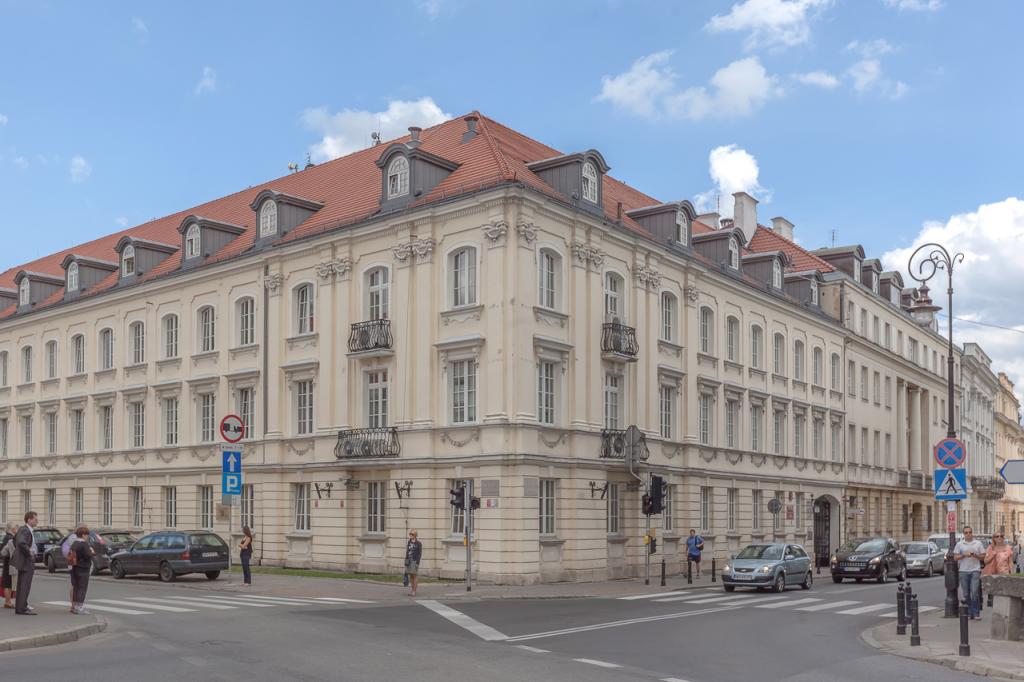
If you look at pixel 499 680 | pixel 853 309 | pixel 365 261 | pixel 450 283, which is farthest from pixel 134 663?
pixel 853 309

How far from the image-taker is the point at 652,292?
37.8 metres

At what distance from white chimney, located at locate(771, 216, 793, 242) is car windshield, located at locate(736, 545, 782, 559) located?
33.8 meters

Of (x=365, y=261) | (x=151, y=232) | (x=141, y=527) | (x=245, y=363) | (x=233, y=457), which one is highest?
(x=151, y=232)

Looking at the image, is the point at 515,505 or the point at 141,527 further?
the point at 141,527

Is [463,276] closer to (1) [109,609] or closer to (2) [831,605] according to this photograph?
(2) [831,605]

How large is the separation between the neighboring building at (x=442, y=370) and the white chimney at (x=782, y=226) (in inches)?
328

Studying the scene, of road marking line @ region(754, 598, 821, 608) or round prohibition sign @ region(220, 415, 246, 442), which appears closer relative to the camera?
road marking line @ region(754, 598, 821, 608)

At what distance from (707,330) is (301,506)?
16.2m

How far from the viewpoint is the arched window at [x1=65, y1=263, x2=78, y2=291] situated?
4903 cm

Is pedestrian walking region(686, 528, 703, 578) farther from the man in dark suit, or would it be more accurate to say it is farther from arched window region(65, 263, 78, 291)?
arched window region(65, 263, 78, 291)

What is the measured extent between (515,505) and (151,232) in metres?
28.3

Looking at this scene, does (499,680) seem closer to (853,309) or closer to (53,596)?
(53,596)

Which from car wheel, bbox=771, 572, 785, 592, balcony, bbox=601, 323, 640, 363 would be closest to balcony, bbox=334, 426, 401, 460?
balcony, bbox=601, 323, 640, 363

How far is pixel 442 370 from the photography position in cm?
3309
